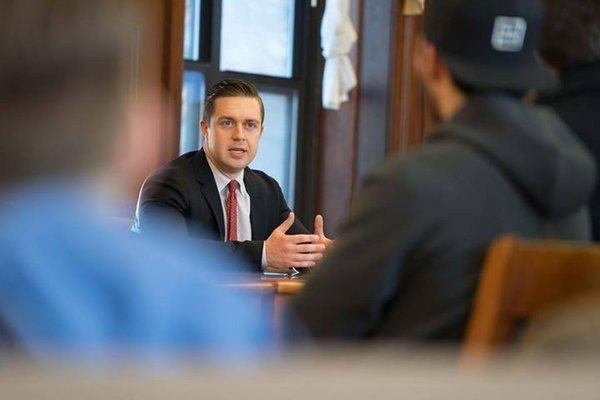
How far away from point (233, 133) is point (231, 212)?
33 cm

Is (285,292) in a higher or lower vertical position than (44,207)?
lower

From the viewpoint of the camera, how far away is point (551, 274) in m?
1.27

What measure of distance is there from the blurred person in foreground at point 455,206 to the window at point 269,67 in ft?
12.9

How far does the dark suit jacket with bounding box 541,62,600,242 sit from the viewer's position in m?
2.01

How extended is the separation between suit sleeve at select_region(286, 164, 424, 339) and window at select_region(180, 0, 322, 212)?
4027 millimetres

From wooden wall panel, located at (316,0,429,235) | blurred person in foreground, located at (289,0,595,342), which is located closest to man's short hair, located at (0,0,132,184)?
blurred person in foreground, located at (289,0,595,342)

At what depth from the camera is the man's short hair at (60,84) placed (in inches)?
27.8

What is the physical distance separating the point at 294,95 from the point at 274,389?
5735 millimetres

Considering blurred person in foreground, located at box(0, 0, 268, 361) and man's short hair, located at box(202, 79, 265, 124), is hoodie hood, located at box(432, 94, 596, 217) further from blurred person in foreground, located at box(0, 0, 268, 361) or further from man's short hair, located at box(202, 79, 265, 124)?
man's short hair, located at box(202, 79, 265, 124)

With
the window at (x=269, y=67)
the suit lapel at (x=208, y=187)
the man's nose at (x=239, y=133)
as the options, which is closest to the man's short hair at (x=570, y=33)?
the suit lapel at (x=208, y=187)

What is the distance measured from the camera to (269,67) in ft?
19.3

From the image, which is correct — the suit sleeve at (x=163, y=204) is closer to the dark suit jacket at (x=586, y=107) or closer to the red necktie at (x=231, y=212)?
the red necktie at (x=231, y=212)

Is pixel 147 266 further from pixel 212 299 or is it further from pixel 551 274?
pixel 551 274

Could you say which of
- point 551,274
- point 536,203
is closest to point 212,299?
point 551,274
